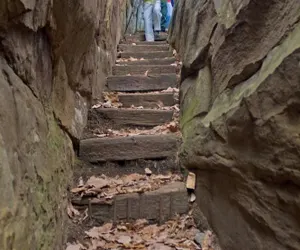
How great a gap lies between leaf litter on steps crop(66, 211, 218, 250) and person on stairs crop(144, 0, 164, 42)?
6.29 m

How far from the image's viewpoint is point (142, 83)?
4828mm

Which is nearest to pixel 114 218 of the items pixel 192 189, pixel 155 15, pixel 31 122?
pixel 192 189

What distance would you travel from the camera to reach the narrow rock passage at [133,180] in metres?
2.51

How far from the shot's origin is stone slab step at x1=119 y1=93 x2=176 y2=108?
171 inches

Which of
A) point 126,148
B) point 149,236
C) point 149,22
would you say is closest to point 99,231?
point 149,236

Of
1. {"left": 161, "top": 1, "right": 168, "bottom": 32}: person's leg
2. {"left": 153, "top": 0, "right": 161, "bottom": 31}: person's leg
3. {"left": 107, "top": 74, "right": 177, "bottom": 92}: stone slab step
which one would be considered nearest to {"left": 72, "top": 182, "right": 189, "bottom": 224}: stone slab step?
{"left": 107, "top": 74, "right": 177, "bottom": 92}: stone slab step

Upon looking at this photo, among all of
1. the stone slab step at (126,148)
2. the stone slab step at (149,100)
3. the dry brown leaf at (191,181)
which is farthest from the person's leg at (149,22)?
the dry brown leaf at (191,181)

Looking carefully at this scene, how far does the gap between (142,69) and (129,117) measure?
5.45ft

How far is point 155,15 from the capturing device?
8.43 m

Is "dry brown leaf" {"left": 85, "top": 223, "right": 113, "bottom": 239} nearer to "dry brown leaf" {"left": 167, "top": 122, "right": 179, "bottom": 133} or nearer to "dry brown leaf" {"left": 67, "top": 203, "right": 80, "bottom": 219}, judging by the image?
"dry brown leaf" {"left": 67, "top": 203, "right": 80, "bottom": 219}

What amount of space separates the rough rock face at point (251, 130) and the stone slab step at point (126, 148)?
0.27 m

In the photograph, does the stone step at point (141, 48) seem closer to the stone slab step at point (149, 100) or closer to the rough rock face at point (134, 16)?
the rough rock face at point (134, 16)

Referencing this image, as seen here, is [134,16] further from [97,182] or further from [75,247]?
[75,247]

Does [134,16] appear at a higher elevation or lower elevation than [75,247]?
higher
